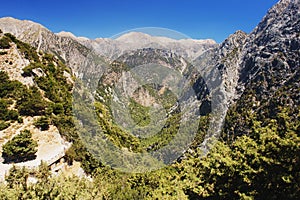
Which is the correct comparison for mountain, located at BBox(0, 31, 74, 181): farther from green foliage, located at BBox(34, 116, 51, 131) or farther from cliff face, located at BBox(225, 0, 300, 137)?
cliff face, located at BBox(225, 0, 300, 137)

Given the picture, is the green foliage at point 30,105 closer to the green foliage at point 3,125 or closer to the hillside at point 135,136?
the hillside at point 135,136

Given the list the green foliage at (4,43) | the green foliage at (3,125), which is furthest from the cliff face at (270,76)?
the green foliage at (3,125)

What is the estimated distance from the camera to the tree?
928 inches

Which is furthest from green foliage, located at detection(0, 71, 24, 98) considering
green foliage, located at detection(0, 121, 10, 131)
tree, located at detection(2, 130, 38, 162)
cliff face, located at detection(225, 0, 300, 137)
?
cliff face, located at detection(225, 0, 300, 137)

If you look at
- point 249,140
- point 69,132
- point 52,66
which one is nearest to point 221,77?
point 52,66

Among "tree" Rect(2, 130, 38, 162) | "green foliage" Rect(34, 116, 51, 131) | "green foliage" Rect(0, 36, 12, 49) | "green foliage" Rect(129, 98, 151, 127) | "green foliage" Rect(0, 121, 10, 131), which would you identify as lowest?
"tree" Rect(2, 130, 38, 162)

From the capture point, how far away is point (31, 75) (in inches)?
1326

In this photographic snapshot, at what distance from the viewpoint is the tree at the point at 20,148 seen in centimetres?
2358

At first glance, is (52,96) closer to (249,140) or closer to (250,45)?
(249,140)

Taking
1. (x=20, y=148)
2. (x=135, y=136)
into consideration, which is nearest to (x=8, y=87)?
(x=20, y=148)

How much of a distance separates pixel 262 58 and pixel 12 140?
104m

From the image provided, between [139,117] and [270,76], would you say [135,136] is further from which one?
[270,76]

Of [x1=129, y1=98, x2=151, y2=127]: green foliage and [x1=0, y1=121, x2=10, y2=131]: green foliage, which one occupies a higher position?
[x1=129, y1=98, x2=151, y2=127]: green foliage

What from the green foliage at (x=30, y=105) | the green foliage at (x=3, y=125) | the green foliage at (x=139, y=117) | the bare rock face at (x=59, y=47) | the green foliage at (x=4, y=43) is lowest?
the green foliage at (x=3, y=125)
